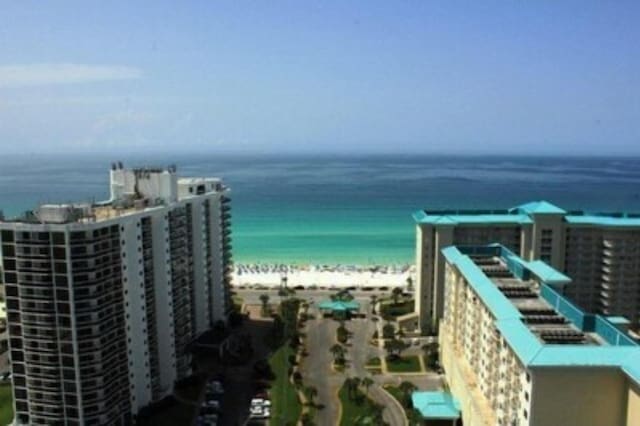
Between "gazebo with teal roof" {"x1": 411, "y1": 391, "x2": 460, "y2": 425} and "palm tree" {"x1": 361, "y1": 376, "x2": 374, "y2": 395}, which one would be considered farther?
"palm tree" {"x1": 361, "y1": 376, "x2": 374, "y2": 395}

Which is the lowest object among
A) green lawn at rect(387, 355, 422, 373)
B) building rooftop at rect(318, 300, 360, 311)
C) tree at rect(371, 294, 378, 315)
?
green lawn at rect(387, 355, 422, 373)

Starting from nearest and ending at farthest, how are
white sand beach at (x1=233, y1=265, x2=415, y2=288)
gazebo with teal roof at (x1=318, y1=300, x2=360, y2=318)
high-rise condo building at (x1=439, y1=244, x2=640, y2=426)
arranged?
1. high-rise condo building at (x1=439, y1=244, x2=640, y2=426)
2. gazebo with teal roof at (x1=318, y1=300, x2=360, y2=318)
3. white sand beach at (x1=233, y1=265, x2=415, y2=288)

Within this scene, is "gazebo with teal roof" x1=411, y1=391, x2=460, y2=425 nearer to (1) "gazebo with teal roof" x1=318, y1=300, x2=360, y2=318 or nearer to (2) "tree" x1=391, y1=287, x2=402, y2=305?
(1) "gazebo with teal roof" x1=318, y1=300, x2=360, y2=318

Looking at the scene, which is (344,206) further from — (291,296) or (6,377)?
(6,377)

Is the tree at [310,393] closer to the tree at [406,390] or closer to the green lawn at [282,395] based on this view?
the green lawn at [282,395]

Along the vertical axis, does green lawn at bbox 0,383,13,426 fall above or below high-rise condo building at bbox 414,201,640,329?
below

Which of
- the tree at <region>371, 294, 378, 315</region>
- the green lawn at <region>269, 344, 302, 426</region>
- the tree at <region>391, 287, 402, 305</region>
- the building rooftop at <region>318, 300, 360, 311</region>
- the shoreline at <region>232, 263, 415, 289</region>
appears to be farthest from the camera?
the shoreline at <region>232, 263, 415, 289</region>

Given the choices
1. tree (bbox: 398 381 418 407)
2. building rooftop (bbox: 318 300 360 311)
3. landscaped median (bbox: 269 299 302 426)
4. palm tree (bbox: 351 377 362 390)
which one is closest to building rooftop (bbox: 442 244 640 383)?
tree (bbox: 398 381 418 407)
